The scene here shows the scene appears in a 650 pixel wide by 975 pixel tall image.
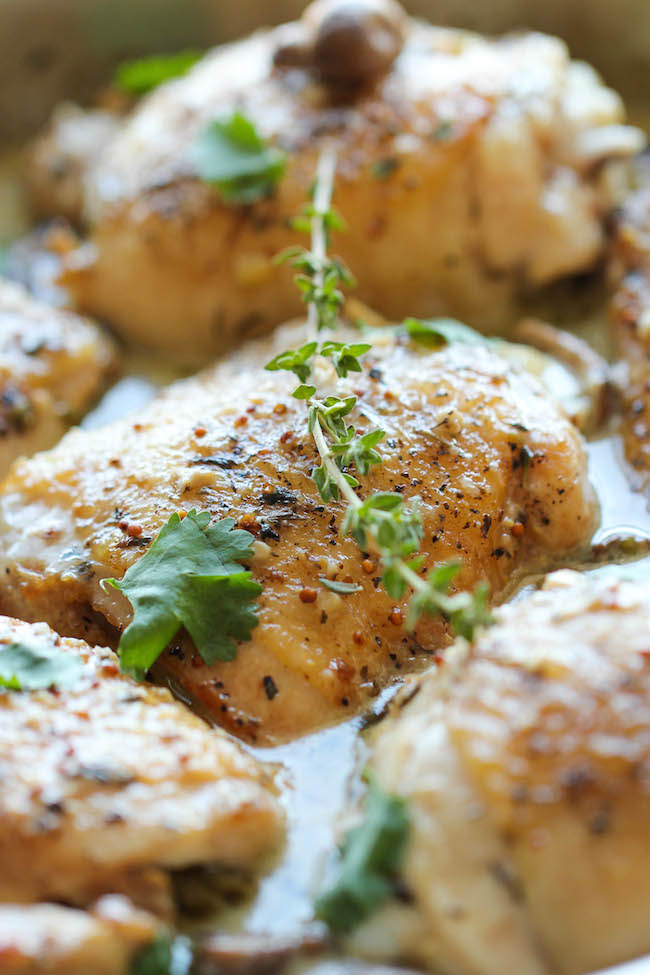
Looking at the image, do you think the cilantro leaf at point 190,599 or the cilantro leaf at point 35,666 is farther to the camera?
the cilantro leaf at point 190,599

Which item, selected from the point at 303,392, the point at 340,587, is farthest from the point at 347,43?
the point at 340,587

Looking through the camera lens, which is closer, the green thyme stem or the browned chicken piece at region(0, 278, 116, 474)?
the green thyme stem

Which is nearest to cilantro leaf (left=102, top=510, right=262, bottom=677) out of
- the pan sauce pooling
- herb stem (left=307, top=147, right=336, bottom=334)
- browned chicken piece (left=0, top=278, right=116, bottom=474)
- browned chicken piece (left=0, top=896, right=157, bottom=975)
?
the pan sauce pooling

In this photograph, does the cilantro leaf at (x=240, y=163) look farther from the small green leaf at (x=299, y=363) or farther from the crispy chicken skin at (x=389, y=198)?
the small green leaf at (x=299, y=363)

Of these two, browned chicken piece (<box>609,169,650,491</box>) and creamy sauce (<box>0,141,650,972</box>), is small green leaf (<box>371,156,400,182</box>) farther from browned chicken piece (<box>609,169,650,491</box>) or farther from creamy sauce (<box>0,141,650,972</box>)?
creamy sauce (<box>0,141,650,972</box>)

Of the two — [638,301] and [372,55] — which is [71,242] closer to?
[372,55]

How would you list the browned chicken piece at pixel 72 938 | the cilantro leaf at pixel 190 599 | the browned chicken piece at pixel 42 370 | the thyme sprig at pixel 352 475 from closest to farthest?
the browned chicken piece at pixel 72 938, the thyme sprig at pixel 352 475, the cilantro leaf at pixel 190 599, the browned chicken piece at pixel 42 370

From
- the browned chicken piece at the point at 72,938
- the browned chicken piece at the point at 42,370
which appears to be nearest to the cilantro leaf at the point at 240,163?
the browned chicken piece at the point at 42,370
